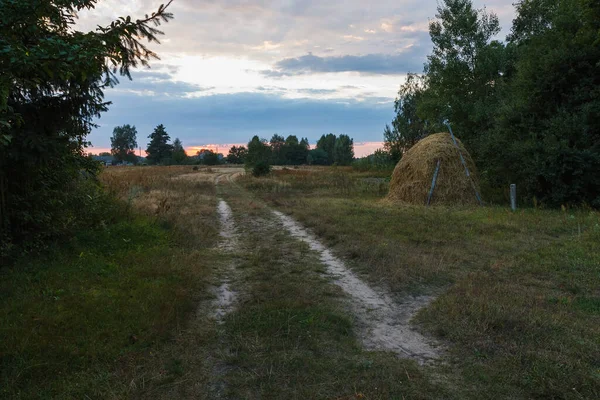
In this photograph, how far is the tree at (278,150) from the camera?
107 meters

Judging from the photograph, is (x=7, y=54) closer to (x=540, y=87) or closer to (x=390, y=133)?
(x=540, y=87)

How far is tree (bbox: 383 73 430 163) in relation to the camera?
43062 mm

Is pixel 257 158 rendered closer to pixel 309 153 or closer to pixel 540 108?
pixel 540 108

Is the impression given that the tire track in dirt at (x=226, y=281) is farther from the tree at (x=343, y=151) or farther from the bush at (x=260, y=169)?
the tree at (x=343, y=151)

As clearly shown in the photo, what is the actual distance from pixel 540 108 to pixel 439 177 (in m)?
4.70

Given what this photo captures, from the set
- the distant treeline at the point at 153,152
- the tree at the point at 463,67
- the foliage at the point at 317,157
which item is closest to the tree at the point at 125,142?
the distant treeline at the point at 153,152

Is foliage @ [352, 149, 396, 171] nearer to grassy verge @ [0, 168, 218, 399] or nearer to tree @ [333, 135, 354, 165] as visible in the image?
grassy verge @ [0, 168, 218, 399]

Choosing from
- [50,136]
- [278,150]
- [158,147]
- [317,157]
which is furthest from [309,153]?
[50,136]

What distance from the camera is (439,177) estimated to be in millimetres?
16953

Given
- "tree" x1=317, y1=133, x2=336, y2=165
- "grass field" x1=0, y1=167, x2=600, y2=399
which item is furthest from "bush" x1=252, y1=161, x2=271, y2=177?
"tree" x1=317, y1=133, x2=336, y2=165

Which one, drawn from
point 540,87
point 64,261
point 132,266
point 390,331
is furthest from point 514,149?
point 64,261

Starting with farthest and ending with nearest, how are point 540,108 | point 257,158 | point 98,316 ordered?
point 257,158
point 540,108
point 98,316

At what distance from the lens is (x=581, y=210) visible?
1340cm

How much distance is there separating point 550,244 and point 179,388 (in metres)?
8.66
